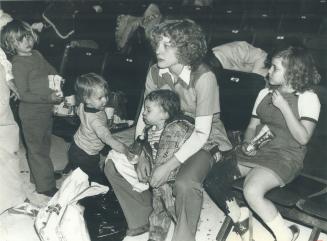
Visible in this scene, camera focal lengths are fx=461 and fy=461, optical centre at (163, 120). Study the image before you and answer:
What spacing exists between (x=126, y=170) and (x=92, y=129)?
1.31ft

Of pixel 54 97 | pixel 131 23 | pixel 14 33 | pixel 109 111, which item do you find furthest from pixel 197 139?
pixel 131 23

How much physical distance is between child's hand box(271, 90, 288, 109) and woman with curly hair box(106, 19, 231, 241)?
289 millimetres

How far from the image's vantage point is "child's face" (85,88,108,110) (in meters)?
2.68

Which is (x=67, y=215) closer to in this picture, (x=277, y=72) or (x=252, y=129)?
(x=252, y=129)

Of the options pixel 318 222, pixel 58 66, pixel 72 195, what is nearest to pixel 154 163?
pixel 72 195

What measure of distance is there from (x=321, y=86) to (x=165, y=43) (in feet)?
A: 3.50

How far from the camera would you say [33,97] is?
2.95 meters

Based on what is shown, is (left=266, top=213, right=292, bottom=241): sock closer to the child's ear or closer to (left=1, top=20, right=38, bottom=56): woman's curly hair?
the child's ear

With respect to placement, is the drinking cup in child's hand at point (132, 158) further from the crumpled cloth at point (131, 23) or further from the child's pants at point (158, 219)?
the crumpled cloth at point (131, 23)

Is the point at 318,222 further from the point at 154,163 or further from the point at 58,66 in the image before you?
the point at 58,66

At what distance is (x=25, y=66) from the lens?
9.70 ft

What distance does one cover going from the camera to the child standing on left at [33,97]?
9.68 feet

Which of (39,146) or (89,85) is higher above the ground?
(89,85)

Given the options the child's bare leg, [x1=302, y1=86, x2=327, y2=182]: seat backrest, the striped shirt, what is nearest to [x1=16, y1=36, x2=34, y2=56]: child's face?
the striped shirt
